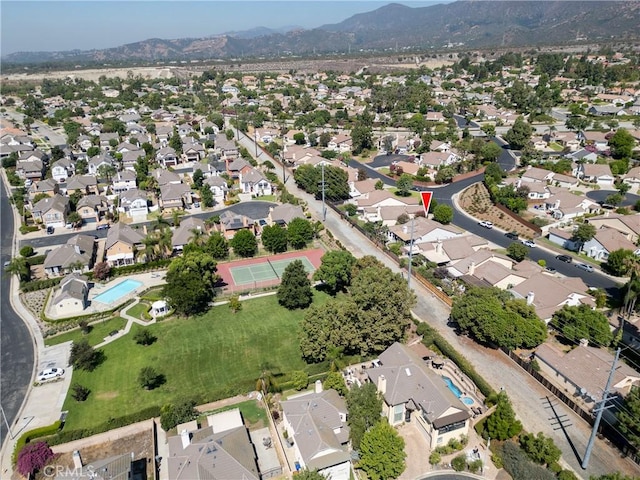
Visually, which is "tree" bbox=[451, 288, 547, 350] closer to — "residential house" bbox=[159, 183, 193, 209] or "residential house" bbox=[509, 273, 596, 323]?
"residential house" bbox=[509, 273, 596, 323]

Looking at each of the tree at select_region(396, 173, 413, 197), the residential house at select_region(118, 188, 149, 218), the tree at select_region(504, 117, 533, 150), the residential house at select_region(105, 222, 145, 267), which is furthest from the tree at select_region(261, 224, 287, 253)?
the tree at select_region(504, 117, 533, 150)

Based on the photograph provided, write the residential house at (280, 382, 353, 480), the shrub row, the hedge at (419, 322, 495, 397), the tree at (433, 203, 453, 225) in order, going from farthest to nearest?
the tree at (433, 203, 453, 225)
the shrub row
the hedge at (419, 322, 495, 397)
the residential house at (280, 382, 353, 480)

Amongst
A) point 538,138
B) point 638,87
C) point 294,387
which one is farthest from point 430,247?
point 638,87

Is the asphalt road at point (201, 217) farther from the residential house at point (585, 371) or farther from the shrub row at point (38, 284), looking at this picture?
the residential house at point (585, 371)

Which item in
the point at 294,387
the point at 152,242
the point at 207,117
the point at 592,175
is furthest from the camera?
the point at 207,117

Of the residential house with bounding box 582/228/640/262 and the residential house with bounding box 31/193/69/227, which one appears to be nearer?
the residential house with bounding box 582/228/640/262

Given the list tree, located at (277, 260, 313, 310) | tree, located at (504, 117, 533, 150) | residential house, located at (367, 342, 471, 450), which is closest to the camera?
residential house, located at (367, 342, 471, 450)

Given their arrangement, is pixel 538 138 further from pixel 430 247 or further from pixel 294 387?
pixel 294 387
